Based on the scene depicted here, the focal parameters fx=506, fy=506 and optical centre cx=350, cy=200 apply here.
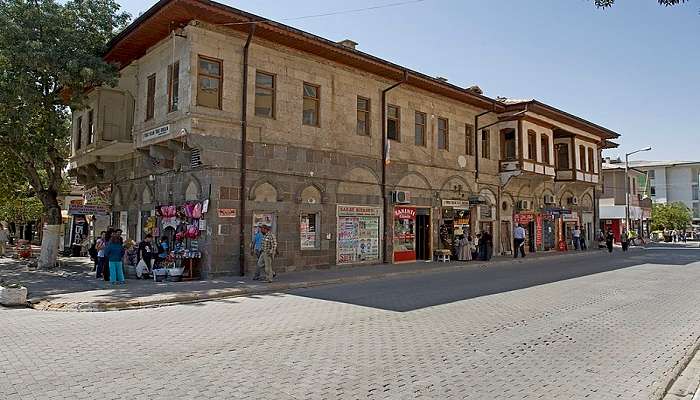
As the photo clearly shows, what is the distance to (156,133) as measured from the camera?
55.1ft

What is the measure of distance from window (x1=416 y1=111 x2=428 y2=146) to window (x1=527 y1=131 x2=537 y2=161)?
8.50 metres

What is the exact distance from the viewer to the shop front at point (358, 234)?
747 inches

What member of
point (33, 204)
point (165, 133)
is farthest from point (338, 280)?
point (33, 204)

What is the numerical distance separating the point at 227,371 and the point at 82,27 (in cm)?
1740

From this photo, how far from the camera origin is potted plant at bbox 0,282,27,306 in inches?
438

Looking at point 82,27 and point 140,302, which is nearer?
point 140,302

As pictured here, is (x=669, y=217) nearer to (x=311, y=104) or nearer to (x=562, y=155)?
(x=562, y=155)

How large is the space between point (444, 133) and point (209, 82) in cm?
1226

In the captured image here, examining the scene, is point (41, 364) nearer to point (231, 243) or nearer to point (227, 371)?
point (227, 371)

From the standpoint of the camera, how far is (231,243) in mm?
15641

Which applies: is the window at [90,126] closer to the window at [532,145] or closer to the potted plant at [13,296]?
the potted plant at [13,296]

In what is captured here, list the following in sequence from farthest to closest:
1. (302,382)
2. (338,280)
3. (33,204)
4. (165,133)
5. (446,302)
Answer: (33,204), (165,133), (338,280), (446,302), (302,382)

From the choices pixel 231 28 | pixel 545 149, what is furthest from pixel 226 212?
pixel 545 149

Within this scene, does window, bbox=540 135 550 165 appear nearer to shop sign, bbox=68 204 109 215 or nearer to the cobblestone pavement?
the cobblestone pavement
